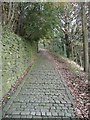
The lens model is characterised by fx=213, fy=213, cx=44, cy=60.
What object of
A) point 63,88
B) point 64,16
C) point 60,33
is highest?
point 64,16

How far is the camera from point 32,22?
1386 cm

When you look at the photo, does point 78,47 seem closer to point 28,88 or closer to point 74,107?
point 28,88

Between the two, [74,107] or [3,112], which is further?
[74,107]

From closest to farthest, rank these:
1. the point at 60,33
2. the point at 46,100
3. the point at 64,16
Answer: the point at 46,100 < the point at 64,16 < the point at 60,33

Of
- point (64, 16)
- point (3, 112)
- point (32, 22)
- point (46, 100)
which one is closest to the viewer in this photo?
point (3, 112)

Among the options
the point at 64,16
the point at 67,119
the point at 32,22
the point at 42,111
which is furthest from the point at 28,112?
the point at 64,16

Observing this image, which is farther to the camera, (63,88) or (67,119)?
(63,88)

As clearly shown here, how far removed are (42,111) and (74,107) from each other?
33.2 inches

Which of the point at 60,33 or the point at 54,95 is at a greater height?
the point at 60,33

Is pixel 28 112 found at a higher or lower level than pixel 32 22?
lower

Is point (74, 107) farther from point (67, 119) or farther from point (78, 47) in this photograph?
point (78, 47)

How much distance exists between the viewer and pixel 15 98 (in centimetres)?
635

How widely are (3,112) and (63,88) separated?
3.03 m

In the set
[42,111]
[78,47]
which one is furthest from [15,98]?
[78,47]
